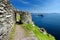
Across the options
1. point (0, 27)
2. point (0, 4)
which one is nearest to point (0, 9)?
point (0, 4)

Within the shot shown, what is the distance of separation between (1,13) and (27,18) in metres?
31.9

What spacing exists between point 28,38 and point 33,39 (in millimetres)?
886

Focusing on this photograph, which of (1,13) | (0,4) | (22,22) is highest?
(0,4)

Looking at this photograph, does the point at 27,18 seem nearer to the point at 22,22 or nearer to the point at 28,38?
the point at 22,22

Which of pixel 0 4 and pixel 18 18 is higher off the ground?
pixel 0 4

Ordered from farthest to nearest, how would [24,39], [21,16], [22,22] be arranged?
[21,16] < [22,22] < [24,39]

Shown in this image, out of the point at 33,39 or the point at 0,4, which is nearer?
the point at 0,4

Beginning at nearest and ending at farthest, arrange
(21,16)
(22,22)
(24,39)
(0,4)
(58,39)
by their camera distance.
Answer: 1. (0,4)
2. (24,39)
3. (22,22)
4. (21,16)
5. (58,39)

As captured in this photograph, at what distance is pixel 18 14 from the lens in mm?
46344

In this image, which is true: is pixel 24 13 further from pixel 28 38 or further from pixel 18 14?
pixel 28 38

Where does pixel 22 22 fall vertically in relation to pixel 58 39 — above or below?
above

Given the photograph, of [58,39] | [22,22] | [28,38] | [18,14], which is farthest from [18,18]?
[58,39]

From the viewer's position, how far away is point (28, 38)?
76.7 feet

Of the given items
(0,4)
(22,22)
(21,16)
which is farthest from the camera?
(21,16)
